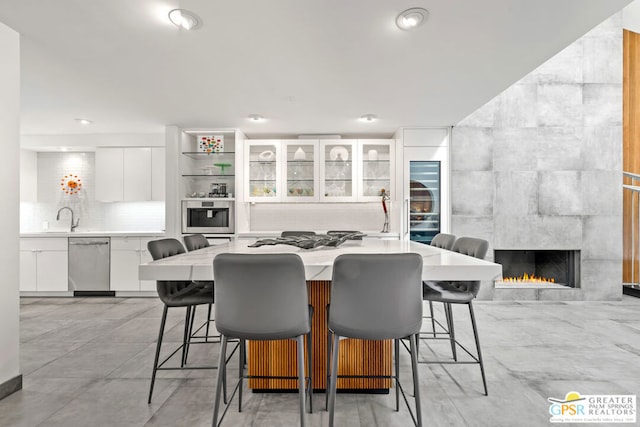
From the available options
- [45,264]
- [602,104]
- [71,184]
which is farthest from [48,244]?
[602,104]

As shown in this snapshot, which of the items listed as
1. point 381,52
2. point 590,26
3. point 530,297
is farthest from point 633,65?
point 381,52

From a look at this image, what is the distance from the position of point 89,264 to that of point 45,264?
0.62 m

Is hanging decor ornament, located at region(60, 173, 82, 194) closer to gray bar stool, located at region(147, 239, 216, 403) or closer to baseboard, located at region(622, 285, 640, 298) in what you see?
gray bar stool, located at region(147, 239, 216, 403)

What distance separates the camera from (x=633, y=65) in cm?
530

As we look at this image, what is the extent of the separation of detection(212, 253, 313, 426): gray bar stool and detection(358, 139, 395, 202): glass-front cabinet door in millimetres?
3670

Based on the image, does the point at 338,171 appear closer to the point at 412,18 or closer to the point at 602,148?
the point at 412,18

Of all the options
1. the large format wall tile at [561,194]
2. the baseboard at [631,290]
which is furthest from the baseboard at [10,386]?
the baseboard at [631,290]

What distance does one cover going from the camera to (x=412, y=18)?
2102 mm

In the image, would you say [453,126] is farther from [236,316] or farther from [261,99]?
[236,316]

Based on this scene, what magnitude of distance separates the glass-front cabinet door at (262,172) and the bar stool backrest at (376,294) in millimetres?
3654

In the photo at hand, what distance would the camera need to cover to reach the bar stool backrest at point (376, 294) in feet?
5.16

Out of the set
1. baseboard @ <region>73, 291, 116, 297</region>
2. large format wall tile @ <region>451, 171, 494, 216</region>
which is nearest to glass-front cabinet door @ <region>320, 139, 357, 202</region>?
large format wall tile @ <region>451, 171, 494, 216</region>

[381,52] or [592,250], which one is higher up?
[381,52]

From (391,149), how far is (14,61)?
4.19 meters
